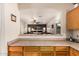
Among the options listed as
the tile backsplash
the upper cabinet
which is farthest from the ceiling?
the tile backsplash

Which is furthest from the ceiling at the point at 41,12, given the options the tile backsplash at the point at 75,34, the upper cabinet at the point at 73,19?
the tile backsplash at the point at 75,34

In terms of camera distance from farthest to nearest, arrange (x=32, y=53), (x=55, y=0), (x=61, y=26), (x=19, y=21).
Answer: (x=61, y=26) → (x=19, y=21) → (x=32, y=53) → (x=55, y=0)

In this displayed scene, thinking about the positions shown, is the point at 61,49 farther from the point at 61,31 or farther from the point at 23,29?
the point at 23,29

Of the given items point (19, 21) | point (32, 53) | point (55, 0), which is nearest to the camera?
point (55, 0)

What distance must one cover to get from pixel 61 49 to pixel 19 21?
3.35 feet

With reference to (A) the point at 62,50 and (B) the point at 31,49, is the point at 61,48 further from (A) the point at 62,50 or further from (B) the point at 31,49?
(B) the point at 31,49

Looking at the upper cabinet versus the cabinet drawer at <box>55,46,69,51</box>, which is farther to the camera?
the upper cabinet

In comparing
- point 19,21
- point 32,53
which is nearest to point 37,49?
point 32,53

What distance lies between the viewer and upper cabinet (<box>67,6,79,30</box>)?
8.35ft

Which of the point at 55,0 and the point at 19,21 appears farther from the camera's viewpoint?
the point at 19,21

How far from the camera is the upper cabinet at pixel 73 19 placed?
255 centimetres

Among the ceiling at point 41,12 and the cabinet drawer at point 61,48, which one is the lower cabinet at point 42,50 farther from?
the ceiling at point 41,12

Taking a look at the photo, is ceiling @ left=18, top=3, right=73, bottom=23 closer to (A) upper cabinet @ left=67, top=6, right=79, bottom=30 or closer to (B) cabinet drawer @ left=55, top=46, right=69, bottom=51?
(A) upper cabinet @ left=67, top=6, right=79, bottom=30

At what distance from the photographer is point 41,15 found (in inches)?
105
